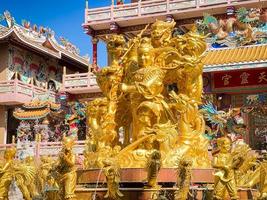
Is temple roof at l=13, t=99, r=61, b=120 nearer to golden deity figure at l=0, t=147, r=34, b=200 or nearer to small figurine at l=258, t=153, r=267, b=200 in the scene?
golden deity figure at l=0, t=147, r=34, b=200

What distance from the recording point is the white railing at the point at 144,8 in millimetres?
22875

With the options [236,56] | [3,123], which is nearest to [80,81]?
[3,123]

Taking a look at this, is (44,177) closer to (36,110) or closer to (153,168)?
(153,168)

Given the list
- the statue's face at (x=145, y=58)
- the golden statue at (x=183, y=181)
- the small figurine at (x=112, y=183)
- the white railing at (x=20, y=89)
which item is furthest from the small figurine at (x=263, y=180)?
the white railing at (x=20, y=89)

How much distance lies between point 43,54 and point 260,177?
23.7 metres

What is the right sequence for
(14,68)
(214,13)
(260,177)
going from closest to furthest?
1. (260,177)
2. (214,13)
3. (14,68)

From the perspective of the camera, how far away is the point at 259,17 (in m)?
20.1

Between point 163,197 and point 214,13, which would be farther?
point 214,13

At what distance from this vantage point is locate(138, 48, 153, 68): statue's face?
7.67 metres

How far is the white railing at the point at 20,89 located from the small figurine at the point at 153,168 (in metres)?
18.7

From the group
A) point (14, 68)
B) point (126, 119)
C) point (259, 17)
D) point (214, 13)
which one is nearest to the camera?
point (126, 119)

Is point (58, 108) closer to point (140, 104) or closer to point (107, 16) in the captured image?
point (107, 16)

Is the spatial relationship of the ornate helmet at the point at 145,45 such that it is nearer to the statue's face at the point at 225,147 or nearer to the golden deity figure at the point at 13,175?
the statue's face at the point at 225,147

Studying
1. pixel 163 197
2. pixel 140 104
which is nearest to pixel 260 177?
pixel 163 197
